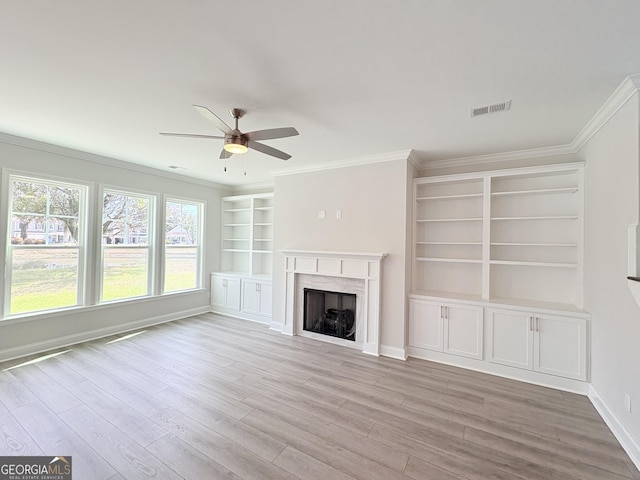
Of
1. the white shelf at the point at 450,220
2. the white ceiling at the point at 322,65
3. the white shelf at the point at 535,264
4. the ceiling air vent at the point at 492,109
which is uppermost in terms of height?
the white ceiling at the point at 322,65

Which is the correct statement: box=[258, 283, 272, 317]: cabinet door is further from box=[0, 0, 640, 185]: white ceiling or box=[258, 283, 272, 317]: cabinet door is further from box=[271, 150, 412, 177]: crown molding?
box=[0, 0, 640, 185]: white ceiling

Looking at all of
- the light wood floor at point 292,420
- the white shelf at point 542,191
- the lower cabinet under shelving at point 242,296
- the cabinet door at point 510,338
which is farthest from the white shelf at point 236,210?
the cabinet door at point 510,338

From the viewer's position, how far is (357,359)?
3.70 metres

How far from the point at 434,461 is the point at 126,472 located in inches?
81.8

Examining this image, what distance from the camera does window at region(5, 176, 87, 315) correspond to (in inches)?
142

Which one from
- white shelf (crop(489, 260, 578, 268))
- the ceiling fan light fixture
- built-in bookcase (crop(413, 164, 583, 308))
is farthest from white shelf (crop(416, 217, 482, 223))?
the ceiling fan light fixture

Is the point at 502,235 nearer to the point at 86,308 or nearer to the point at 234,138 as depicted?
the point at 234,138

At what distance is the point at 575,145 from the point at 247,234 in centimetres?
555

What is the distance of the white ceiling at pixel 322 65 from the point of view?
153 cm

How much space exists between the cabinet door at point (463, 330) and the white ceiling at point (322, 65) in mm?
2099

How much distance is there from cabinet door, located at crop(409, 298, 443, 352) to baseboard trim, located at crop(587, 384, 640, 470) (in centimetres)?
145

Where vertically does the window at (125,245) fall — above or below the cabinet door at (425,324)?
above

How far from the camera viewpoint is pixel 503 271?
3754 mm

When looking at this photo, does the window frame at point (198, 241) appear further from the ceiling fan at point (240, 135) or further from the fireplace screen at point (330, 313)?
the ceiling fan at point (240, 135)
